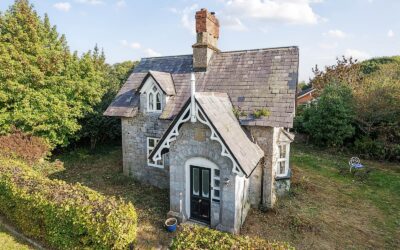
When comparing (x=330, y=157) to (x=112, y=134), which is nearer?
(x=330, y=157)

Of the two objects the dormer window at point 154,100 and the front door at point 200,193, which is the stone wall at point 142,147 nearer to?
the dormer window at point 154,100

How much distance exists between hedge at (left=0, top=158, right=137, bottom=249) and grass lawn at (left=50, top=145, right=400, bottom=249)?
225 cm

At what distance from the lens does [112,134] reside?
25375 millimetres

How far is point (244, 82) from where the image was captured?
47.3 ft

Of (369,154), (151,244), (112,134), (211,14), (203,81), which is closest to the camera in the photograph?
(151,244)

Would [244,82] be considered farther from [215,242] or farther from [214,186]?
[215,242]

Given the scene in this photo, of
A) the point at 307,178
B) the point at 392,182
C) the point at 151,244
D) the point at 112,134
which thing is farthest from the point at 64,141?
the point at 392,182

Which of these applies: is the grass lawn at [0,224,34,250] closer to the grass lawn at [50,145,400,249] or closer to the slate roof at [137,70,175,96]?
the grass lawn at [50,145,400,249]

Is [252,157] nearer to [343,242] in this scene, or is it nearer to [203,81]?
[343,242]

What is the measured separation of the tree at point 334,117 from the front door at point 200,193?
58.8 ft

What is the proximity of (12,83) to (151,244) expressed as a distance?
15.6m

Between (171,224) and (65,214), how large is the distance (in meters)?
4.35

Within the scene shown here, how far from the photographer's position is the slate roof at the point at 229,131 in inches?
398

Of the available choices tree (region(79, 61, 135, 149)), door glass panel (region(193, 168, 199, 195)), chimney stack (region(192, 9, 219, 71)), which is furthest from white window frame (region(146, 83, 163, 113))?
tree (region(79, 61, 135, 149))
